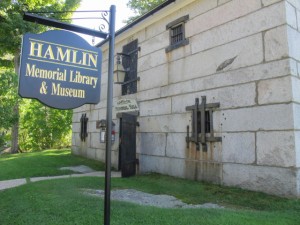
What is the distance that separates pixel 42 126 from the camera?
797 inches

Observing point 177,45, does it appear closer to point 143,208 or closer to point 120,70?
point 120,70

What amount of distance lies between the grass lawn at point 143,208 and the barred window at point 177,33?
402cm

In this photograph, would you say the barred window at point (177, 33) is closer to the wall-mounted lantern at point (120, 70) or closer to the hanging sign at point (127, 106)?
the wall-mounted lantern at point (120, 70)

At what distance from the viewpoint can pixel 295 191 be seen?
18.1 feet

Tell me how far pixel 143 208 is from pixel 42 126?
1721 cm

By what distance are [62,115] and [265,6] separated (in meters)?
17.3

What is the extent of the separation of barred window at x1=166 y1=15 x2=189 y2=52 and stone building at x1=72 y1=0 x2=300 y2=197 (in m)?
0.03

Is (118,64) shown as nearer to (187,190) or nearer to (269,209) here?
(187,190)

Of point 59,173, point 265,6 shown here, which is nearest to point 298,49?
point 265,6

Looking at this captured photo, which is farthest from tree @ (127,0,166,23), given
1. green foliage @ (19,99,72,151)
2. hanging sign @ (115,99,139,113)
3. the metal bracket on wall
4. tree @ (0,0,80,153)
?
the metal bracket on wall

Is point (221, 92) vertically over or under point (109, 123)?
over

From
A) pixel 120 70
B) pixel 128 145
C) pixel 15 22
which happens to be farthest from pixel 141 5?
pixel 128 145

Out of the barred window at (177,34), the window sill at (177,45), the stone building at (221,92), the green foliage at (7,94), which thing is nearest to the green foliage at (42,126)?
the green foliage at (7,94)

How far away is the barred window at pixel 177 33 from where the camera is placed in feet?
27.6
